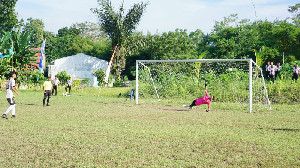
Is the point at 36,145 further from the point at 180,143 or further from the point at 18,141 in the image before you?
the point at 180,143

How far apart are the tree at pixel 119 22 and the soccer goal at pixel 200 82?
15581 mm

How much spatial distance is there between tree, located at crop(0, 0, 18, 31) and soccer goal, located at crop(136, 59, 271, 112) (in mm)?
35136

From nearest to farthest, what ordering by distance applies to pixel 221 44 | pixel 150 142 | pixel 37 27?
pixel 150 142
pixel 221 44
pixel 37 27

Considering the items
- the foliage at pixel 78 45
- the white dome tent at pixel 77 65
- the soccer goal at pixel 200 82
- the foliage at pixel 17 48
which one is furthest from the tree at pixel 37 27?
the soccer goal at pixel 200 82

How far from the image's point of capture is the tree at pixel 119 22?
38.2 meters

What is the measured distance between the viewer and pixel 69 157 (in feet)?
22.5

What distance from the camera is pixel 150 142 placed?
8.23 m

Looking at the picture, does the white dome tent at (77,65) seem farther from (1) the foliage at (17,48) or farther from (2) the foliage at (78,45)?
(1) the foliage at (17,48)

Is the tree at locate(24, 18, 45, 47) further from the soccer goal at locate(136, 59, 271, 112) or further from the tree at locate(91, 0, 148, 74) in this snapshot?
the soccer goal at locate(136, 59, 271, 112)

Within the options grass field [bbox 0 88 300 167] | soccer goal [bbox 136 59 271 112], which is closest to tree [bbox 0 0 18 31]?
soccer goal [bbox 136 59 271 112]

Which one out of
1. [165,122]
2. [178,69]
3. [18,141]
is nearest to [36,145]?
[18,141]

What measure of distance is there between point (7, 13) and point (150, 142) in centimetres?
4924

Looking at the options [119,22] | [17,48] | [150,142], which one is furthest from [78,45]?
[150,142]

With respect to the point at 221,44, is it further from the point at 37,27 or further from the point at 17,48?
the point at 37,27
